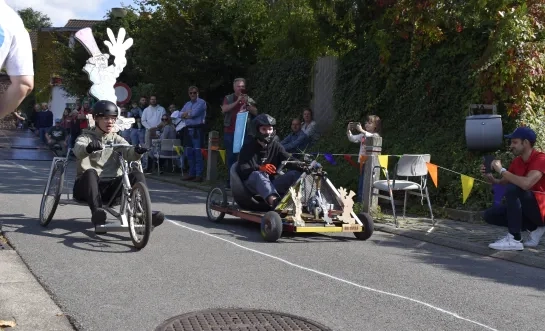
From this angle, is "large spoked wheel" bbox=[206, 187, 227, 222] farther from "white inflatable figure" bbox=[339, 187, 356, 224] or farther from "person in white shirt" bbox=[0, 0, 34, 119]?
"person in white shirt" bbox=[0, 0, 34, 119]

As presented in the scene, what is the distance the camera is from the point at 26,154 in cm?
2548

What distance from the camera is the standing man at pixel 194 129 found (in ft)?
56.8

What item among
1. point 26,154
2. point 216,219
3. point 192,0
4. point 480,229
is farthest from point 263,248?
point 26,154

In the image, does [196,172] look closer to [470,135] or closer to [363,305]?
[470,135]

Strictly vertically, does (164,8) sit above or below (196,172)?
above

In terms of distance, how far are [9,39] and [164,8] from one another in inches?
720

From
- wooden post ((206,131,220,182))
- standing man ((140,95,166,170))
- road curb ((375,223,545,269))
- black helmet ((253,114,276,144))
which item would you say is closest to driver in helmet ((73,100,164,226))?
black helmet ((253,114,276,144))

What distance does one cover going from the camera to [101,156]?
9.04 metres

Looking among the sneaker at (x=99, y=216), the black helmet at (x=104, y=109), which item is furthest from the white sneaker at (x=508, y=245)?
the black helmet at (x=104, y=109)

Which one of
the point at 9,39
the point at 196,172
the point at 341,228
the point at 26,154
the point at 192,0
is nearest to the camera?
the point at 9,39

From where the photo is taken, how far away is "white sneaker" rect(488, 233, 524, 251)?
8.64 meters

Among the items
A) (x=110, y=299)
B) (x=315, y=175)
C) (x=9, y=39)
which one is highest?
(x=9, y=39)

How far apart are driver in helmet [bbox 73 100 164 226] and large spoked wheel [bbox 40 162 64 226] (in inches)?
15.7

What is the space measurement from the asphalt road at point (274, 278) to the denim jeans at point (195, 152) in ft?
23.5
